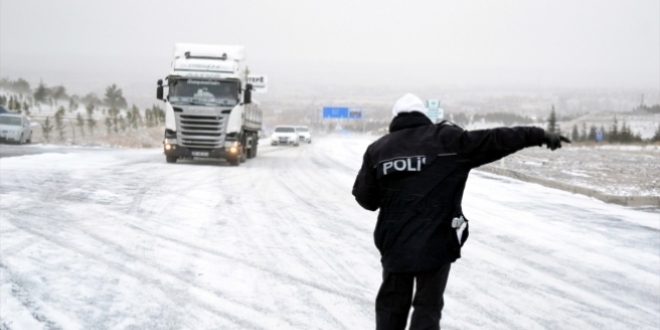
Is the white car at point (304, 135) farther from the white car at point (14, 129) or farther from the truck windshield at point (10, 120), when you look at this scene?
the truck windshield at point (10, 120)

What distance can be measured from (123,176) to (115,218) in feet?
25.6

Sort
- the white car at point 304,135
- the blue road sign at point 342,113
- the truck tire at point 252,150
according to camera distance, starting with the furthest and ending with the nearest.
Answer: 1. the blue road sign at point 342,113
2. the white car at point 304,135
3. the truck tire at point 252,150

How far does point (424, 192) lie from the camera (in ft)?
14.2

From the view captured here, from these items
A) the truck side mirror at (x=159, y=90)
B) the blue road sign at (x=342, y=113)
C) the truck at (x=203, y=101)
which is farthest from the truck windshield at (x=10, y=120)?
the blue road sign at (x=342, y=113)

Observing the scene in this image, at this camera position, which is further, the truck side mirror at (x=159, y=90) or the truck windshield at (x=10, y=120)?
the truck windshield at (x=10, y=120)

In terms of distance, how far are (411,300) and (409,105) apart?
4.10ft

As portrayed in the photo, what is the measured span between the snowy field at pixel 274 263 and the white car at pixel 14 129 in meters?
25.9

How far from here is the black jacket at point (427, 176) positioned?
4309mm

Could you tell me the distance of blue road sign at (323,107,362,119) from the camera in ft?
341

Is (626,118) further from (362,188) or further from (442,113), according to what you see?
(362,188)

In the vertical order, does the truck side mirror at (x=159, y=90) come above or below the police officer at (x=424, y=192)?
above

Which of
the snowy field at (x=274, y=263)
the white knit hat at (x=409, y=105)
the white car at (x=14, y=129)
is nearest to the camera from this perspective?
the white knit hat at (x=409, y=105)

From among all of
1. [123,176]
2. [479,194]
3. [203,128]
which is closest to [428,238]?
[479,194]

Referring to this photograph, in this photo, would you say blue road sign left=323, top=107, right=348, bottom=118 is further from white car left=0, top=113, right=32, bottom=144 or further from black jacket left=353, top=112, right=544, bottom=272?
black jacket left=353, top=112, right=544, bottom=272
